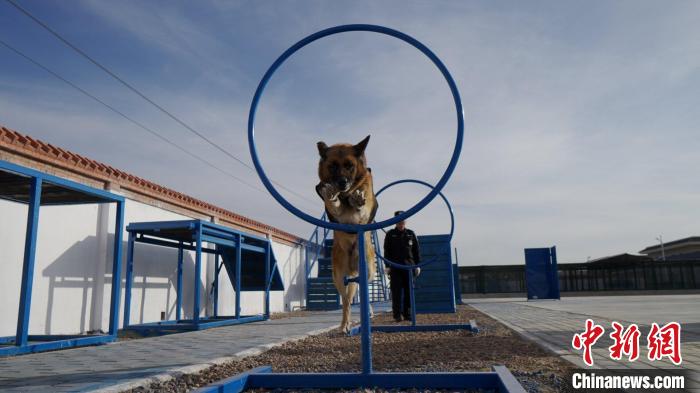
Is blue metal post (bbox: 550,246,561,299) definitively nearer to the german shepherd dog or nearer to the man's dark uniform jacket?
the man's dark uniform jacket

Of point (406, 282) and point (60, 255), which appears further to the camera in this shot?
point (406, 282)

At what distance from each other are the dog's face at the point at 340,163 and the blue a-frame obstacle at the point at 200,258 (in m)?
5.91

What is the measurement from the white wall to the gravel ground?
457cm

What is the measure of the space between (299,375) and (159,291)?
889 centimetres

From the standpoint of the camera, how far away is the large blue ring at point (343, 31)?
9.95 ft

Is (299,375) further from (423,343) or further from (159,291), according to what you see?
(159,291)

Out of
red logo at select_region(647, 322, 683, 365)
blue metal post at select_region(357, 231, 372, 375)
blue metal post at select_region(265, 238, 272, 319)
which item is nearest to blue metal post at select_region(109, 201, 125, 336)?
blue metal post at select_region(265, 238, 272, 319)

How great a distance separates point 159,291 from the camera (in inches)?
423

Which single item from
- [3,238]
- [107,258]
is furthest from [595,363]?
[107,258]

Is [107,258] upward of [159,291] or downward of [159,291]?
upward

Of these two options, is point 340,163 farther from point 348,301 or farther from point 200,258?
point 200,258

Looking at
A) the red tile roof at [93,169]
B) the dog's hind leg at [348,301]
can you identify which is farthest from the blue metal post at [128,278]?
the dog's hind leg at [348,301]

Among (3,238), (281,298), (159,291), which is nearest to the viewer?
(3,238)

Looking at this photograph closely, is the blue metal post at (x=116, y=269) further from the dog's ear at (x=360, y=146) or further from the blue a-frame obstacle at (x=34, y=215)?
the dog's ear at (x=360, y=146)
